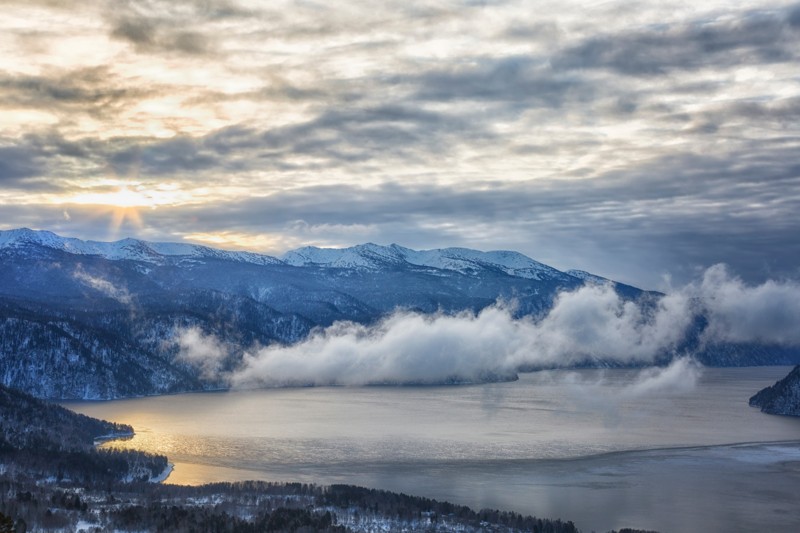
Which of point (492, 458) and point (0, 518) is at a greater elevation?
point (0, 518)

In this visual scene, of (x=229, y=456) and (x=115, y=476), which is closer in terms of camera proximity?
(x=115, y=476)

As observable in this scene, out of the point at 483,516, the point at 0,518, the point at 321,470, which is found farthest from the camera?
the point at 321,470

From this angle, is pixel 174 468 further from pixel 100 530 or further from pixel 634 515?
pixel 634 515

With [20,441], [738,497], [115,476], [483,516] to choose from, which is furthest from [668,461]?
[20,441]

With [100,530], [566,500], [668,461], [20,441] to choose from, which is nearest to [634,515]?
[566,500]

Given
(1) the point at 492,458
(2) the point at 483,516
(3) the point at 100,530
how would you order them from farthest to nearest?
(1) the point at 492,458
(2) the point at 483,516
(3) the point at 100,530

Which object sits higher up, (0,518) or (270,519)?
(0,518)

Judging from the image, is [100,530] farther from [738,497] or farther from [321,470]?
[738,497]

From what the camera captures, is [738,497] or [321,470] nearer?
[738,497]

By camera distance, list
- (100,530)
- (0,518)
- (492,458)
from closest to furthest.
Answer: (0,518), (100,530), (492,458)
